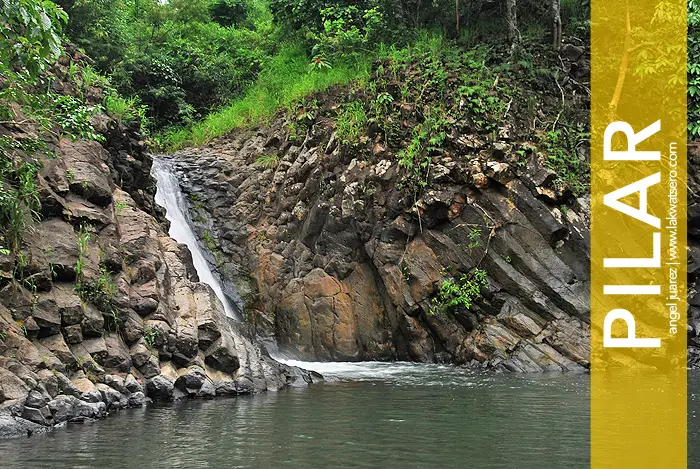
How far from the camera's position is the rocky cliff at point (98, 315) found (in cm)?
949

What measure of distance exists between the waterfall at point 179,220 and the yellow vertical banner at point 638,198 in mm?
9741

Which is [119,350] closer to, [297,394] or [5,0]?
[297,394]

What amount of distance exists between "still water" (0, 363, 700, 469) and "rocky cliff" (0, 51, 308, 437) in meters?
0.65

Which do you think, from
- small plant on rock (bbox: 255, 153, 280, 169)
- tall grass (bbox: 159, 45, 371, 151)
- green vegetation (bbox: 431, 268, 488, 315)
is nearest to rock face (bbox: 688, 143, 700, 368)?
green vegetation (bbox: 431, 268, 488, 315)

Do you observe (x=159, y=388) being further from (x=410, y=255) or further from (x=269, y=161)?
(x=269, y=161)

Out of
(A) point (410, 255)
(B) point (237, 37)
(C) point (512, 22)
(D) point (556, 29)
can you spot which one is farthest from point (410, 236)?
(B) point (237, 37)

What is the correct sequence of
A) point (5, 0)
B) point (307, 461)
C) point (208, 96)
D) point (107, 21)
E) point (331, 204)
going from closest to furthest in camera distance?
point (307, 461), point (5, 0), point (331, 204), point (107, 21), point (208, 96)

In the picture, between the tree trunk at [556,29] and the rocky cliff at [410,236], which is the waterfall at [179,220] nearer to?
the rocky cliff at [410,236]

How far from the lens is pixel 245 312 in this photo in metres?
19.1

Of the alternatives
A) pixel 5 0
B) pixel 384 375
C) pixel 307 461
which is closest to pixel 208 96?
pixel 384 375

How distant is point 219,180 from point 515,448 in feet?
52.9

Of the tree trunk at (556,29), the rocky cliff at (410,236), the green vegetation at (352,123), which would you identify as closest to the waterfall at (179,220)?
the rocky cliff at (410,236)

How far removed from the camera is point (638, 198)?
1742cm

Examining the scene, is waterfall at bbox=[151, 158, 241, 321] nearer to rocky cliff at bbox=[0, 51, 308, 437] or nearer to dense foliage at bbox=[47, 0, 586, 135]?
rocky cliff at bbox=[0, 51, 308, 437]
